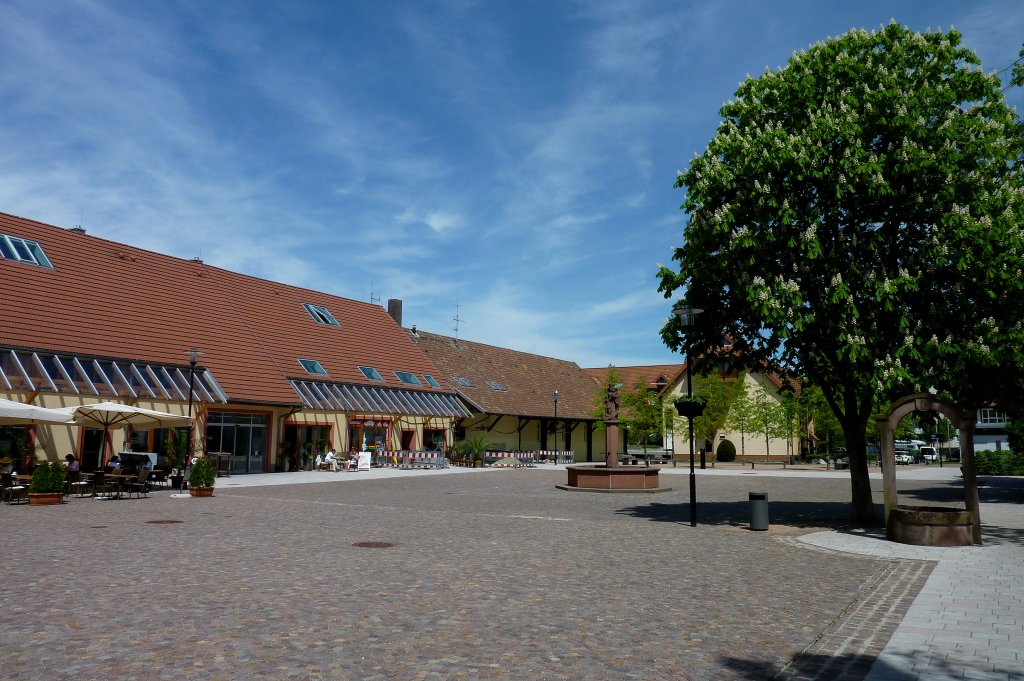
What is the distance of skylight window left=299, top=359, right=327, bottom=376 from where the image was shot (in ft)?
131

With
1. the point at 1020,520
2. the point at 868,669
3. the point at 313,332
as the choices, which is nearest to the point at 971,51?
the point at 1020,520

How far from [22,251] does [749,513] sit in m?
29.2

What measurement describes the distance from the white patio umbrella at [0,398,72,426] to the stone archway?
20374 millimetres

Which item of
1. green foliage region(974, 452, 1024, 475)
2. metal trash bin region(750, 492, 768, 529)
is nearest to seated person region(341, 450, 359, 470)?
metal trash bin region(750, 492, 768, 529)

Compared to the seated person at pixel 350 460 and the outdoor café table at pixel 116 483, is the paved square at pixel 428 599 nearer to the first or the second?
the outdoor café table at pixel 116 483

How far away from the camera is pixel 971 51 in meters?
16.1

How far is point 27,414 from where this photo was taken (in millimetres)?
20609

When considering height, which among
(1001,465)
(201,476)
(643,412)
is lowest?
(1001,465)

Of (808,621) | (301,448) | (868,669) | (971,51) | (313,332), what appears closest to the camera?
(868,669)

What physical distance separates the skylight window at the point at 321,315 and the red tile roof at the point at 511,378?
26.5 feet

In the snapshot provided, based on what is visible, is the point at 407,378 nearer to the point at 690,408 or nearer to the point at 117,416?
the point at 117,416

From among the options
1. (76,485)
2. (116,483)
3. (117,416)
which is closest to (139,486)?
(116,483)

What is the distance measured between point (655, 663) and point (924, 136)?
502 inches

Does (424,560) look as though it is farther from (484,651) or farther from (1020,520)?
(1020,520)
